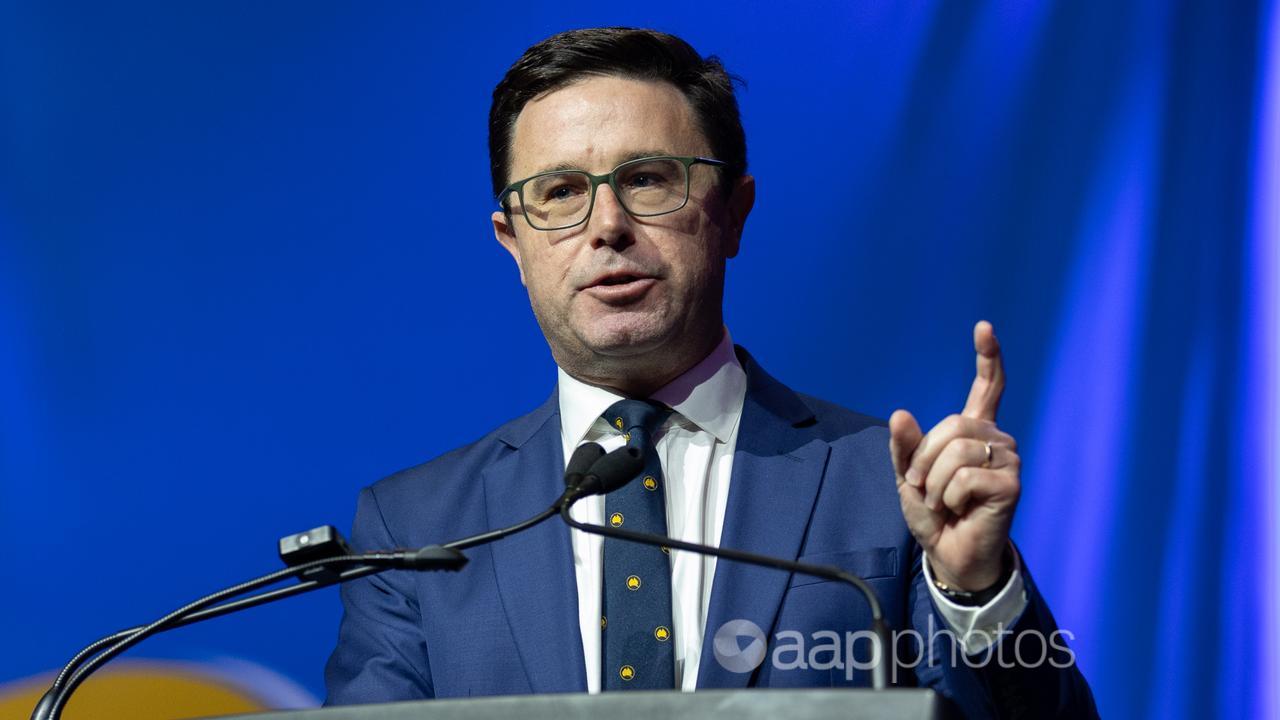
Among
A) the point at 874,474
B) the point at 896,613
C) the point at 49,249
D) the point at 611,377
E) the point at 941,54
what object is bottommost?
the point at 896,613

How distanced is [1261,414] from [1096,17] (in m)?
0.75

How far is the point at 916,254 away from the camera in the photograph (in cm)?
247

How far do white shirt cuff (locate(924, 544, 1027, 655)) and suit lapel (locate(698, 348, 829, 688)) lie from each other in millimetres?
345

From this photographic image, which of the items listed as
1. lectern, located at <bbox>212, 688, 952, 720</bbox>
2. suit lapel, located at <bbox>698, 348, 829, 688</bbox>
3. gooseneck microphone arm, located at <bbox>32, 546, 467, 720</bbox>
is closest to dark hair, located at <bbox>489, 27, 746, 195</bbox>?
suit lapel, located at <bbox>698, 348, 829, 688</bbox>

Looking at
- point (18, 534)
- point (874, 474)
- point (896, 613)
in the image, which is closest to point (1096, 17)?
point (874, 474)

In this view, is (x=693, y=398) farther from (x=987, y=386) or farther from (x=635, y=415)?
(x=987, y=386)

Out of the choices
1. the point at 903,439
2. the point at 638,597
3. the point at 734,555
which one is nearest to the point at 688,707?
the point at 734,555

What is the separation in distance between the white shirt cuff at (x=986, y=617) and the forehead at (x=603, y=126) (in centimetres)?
84

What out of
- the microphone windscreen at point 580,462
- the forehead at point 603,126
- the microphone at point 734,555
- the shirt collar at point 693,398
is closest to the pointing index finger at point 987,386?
the microphone at point 734,555

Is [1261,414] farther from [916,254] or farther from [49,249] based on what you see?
[49,249]

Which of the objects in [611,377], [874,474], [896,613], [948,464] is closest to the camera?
[948,464]

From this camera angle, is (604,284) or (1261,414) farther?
(1261,414)

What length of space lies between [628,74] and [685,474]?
595 mm

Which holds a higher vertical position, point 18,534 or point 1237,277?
point 1237,277
